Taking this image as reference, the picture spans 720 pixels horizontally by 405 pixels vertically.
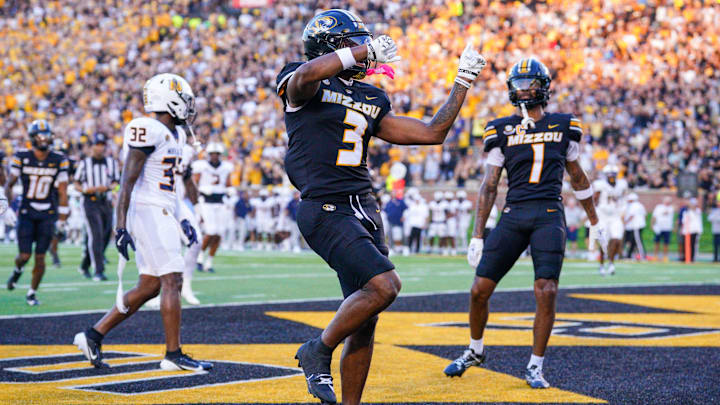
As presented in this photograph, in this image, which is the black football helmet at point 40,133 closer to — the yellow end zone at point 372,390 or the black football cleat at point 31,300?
the black football cleat at point 31,300

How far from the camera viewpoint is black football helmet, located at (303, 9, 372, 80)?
4.14m

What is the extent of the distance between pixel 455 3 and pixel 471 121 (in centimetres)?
487

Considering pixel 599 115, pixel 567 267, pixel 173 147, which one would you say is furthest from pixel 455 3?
pixel 173 147

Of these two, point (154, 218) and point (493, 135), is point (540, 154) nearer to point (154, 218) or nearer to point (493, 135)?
point (493, 135)

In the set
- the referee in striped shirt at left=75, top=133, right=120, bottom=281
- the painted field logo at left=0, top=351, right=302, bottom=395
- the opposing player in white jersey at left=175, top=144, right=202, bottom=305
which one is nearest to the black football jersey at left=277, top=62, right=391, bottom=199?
the painted field logo at left=0, top=351, right=302, bottom=395

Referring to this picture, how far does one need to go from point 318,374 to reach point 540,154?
2.58 metres

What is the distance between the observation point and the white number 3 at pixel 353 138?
4141mm

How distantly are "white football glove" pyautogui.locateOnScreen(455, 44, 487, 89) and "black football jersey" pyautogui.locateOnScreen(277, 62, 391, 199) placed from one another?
422 millimetres

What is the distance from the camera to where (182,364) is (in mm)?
5980

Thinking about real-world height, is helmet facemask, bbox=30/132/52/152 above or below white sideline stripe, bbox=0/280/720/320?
above

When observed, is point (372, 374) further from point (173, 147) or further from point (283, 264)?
point (283, 264)

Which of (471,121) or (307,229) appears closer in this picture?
(307,229)

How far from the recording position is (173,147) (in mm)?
6434

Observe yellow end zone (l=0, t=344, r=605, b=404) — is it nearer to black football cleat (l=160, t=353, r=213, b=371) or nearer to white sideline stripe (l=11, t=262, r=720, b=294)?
black football cleat (l=160, t=353, r=213, b=371)
